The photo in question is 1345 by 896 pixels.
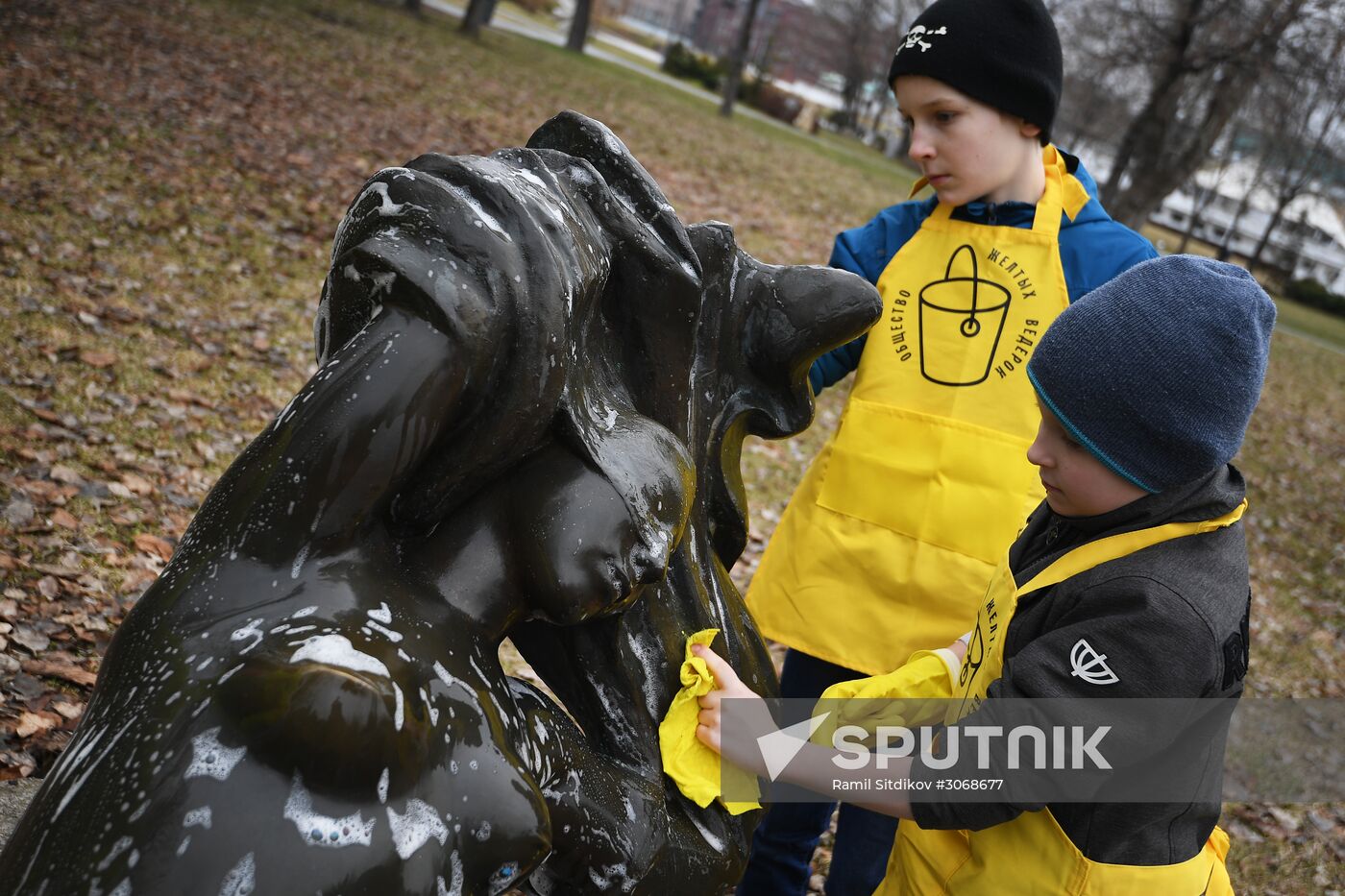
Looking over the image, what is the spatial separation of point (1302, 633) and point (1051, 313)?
19.5 ft

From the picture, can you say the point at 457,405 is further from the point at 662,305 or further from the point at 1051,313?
the point at 1051,313

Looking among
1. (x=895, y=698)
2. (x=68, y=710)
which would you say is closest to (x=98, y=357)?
(x=68, y=710)

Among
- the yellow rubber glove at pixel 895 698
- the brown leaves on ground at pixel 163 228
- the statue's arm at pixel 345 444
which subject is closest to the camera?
the statue's arm at pixel 345 444

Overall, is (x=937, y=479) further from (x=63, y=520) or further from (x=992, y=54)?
(x=63, y=520)

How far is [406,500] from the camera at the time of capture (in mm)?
1445

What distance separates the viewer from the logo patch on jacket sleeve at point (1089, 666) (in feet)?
5.41

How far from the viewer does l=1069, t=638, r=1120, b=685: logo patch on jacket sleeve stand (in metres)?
1.65

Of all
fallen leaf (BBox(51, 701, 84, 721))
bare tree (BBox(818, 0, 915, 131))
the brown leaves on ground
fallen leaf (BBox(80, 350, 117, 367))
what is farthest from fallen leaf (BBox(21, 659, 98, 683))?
bare tree (BBox(818, 0, 915, 131))

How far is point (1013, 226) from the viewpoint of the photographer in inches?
105

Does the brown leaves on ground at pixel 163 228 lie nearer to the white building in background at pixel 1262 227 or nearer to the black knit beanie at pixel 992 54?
the black knit beanie at pixel 992 54

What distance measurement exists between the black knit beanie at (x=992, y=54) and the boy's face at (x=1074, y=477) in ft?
3.14

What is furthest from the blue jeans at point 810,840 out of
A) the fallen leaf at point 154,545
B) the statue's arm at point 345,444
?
the fallen leaf at point 154,545

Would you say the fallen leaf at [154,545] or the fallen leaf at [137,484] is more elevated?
the fallen leaf at [137,484]

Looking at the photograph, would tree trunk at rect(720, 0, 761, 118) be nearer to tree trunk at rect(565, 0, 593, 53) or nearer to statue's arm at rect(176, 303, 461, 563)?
tree trunk at rect(565, 0, 593, 53)
